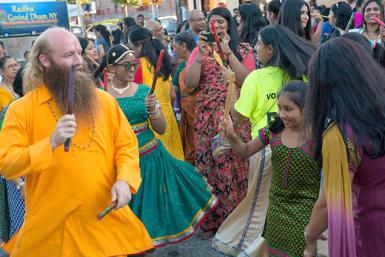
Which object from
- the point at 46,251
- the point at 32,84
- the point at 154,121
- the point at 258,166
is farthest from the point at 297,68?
the point at 46,251

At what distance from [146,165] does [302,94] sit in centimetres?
156

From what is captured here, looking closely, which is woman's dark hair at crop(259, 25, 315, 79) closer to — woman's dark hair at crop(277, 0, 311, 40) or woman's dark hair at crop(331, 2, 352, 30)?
woman's dark hair at crop(277, 0, 311, 40)

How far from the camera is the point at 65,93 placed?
267 centimetres

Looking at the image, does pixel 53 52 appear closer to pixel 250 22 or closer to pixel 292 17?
pixel 292 17

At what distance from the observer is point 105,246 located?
260 centimetres

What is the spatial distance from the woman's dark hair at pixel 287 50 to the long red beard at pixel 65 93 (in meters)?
1.42

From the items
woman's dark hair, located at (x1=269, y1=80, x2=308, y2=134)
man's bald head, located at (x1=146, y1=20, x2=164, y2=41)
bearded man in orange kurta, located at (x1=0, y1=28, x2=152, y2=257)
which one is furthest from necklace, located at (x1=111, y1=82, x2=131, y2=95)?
man's bald head, located at (x1=146, y1=20, x2=164, y2=41)

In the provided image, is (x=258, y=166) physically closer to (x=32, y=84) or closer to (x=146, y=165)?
(x=146, y=165)

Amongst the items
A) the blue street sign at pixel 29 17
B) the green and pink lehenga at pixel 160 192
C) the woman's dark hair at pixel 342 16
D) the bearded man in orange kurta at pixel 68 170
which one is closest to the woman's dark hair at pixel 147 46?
the green and pink lehenga at pixel 160 192

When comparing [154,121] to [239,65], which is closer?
[154,121]

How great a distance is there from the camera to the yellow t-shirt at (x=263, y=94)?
3566 millimetres

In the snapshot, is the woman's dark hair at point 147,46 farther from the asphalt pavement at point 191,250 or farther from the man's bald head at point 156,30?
the man's bald head at point 156,30

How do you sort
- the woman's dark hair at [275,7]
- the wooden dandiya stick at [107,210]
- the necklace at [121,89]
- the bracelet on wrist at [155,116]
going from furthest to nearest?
the woman's dark hair at [275,7]
the necklace at [121,89]
the bracelet on wrist at [155,116]
the wooden dandiya stick at [107,210]

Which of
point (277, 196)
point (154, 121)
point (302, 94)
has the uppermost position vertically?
point (302, 94)
